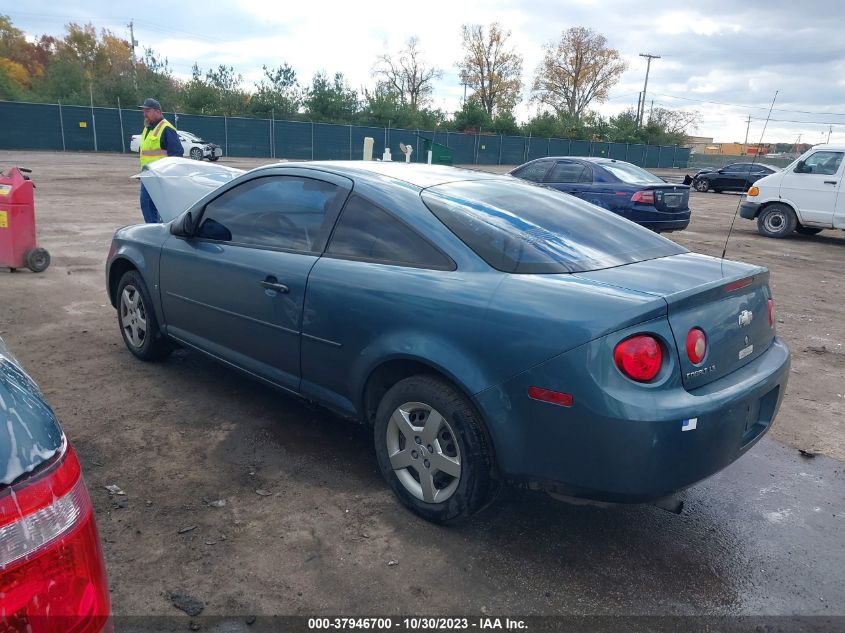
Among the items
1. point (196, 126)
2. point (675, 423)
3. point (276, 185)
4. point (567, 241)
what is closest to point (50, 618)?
point (675, 423)

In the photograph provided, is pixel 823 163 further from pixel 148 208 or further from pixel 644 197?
pixel 148 208

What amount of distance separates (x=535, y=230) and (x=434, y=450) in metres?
1.14

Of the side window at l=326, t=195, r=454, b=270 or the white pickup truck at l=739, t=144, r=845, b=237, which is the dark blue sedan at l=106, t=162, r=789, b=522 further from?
the white pickup truck at l=739, t=144, r=845, b=237

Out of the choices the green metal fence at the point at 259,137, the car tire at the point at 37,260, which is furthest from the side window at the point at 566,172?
the green metal fence at the point at 259,137

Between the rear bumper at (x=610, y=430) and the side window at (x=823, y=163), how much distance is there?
11770 mm

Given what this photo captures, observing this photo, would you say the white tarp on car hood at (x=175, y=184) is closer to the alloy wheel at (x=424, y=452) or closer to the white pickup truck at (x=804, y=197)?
the alloy wheel at (x=424, y=452)

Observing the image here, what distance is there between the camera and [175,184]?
736 centimetres

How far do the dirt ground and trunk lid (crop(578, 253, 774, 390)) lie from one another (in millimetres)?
925

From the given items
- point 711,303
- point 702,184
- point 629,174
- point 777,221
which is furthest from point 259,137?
point 711,303

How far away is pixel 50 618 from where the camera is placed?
116 cm

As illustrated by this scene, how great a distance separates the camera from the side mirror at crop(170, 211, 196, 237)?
4.28m

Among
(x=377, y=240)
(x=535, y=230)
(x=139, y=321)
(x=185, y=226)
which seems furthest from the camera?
(x=139, y=321)

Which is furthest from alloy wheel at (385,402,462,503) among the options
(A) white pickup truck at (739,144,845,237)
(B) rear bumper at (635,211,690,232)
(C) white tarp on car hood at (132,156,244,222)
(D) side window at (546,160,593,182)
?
(A) white pickup truck at (739,144,845,237)

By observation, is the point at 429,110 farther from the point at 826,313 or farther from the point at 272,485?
the point at 272,485
